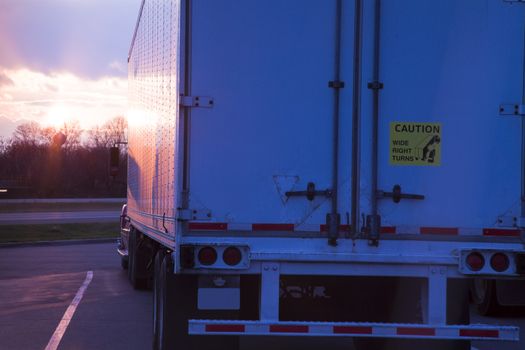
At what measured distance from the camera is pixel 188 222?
23.6 feet

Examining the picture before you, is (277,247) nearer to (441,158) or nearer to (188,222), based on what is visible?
(188,222)

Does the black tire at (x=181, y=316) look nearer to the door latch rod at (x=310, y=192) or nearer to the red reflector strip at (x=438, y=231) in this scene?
the door latch rod at (x=310, y=192)

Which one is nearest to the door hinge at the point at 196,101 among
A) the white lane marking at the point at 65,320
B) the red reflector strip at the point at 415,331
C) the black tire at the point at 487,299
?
the red reflector strip at the point at 415,331

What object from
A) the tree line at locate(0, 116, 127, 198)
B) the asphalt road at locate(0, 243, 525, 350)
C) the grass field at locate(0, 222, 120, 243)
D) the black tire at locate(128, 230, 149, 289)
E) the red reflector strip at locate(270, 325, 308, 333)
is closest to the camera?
the red reflector strip at locate(270, 325, 308, 333)

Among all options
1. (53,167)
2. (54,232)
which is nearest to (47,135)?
(53,167)

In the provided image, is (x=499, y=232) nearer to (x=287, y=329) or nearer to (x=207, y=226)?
(x=287, y=329)

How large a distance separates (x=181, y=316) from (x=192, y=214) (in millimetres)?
950

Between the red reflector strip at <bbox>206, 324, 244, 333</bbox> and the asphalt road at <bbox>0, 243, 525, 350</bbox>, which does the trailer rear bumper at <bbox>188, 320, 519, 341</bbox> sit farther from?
the asphalt road at <bbox>0, 243, 525, 350</bbox>

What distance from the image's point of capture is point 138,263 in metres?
16.2

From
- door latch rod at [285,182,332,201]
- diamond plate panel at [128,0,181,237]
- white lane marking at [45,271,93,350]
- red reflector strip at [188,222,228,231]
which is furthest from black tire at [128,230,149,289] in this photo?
door latch rod at [285,182,332,201]

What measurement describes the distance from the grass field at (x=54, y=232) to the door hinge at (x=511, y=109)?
82.8 feet

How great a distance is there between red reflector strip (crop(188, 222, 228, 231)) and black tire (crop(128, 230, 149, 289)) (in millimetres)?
8807

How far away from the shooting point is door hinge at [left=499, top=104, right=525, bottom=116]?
290 inches

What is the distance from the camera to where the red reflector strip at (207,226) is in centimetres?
719
